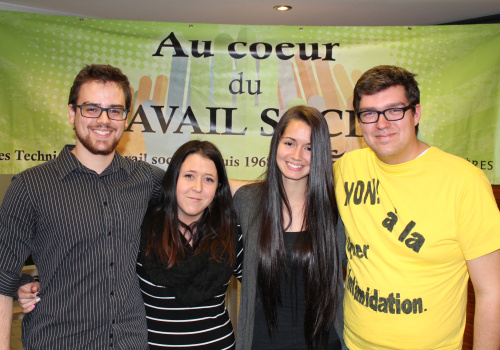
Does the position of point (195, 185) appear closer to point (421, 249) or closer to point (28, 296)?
point (28, 296)

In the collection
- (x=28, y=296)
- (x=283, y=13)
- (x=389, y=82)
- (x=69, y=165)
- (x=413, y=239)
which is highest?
(x=283, y=13)

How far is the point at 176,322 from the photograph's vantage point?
1.93 meters

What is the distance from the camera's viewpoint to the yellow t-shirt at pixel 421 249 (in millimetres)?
1749

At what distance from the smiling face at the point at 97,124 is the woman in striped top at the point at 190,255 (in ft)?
1.11

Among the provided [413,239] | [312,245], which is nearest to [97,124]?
[312,245]

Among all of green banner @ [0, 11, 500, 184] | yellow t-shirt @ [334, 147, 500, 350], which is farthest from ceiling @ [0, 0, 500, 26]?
yellow t-shirt @ [334, 147, 500, 350]

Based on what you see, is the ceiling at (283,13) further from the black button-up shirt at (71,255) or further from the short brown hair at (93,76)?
the black button-up shirt at (71,255)

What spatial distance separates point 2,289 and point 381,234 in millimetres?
1574

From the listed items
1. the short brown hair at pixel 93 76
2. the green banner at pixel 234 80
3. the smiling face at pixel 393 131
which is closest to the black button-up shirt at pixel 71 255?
the short brown hair at pixel 93 76

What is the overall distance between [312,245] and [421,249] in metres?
0.49

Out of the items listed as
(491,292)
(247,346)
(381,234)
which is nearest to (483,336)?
(491,292)

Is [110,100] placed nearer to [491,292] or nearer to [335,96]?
[491,292]

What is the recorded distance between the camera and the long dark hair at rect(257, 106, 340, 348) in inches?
79.7

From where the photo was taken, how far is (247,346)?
2.05m
